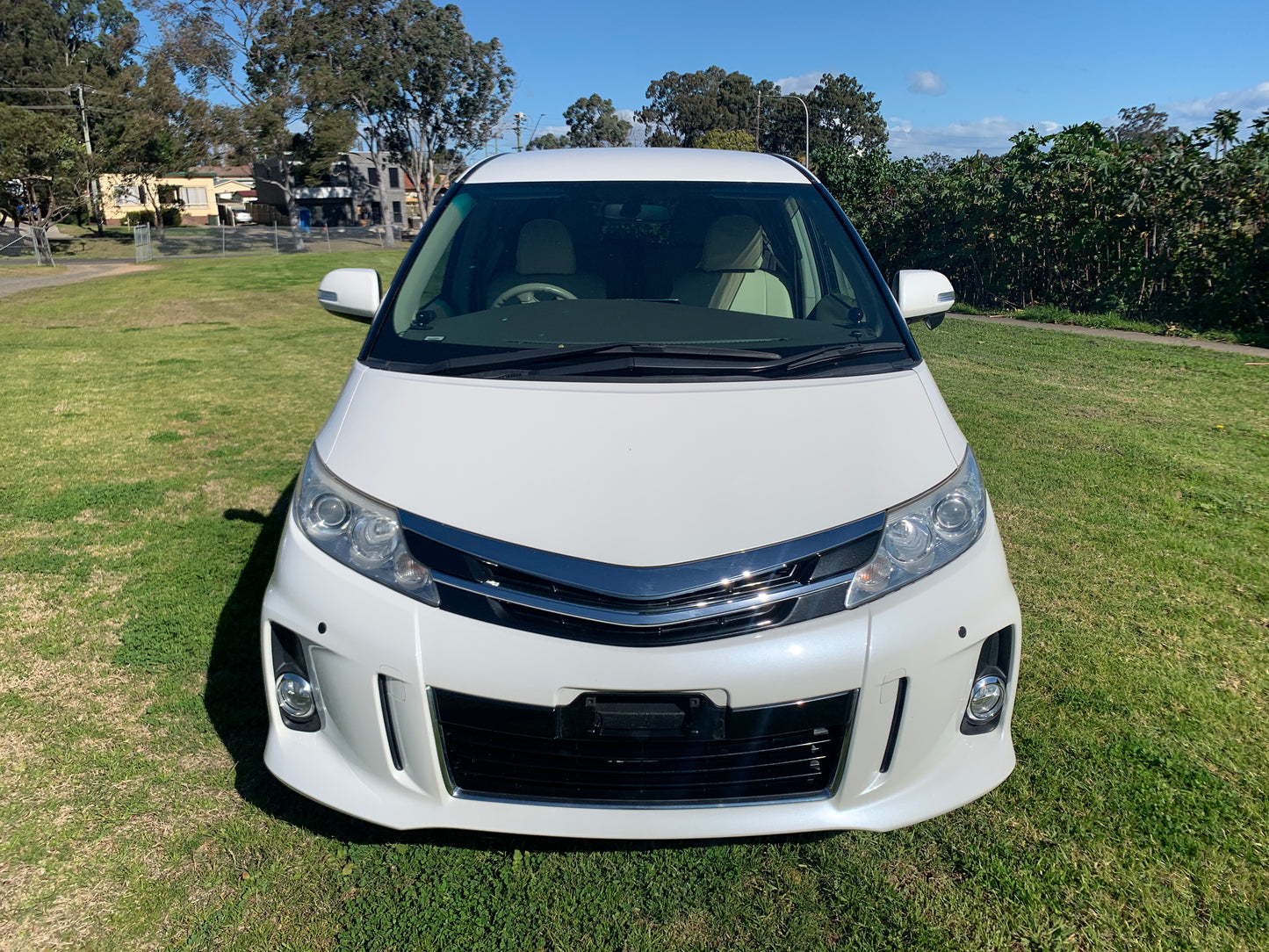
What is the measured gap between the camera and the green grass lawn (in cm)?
221

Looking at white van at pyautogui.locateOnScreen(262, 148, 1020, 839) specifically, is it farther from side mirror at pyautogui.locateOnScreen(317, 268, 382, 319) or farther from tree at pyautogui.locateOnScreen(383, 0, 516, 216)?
tree at pyautogui.locateOnScreen(383, 0, 516, 216)

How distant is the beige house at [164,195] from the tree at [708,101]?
42219mm

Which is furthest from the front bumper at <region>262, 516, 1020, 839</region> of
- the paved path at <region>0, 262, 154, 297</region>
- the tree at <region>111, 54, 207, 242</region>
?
the tree at <region>111, 54, 207, 242</region>

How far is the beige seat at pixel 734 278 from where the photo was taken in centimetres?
326

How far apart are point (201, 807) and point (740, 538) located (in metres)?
1.82

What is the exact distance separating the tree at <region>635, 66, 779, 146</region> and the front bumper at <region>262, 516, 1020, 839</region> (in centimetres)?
9242

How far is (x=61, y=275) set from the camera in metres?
25.2

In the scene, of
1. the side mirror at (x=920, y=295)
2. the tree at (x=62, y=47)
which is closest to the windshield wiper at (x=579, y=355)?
the side mirror at (x=920, y=295)

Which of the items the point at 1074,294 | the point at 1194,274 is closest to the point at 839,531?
the point at 1194,274

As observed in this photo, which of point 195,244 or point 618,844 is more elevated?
point 618,844

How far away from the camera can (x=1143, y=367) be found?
9.39 meters

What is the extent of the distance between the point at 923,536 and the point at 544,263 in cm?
182

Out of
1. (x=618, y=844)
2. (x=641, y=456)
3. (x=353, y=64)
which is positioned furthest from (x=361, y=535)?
(x=353, y=64)

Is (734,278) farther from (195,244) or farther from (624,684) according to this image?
(195,244)
